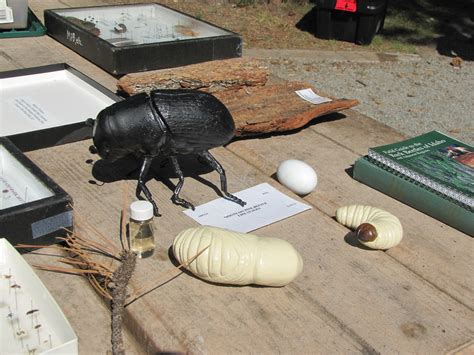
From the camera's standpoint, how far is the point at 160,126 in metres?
1.53

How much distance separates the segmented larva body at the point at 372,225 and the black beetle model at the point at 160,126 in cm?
38

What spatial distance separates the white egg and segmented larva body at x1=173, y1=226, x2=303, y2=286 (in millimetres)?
429

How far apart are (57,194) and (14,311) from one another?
0.32 m

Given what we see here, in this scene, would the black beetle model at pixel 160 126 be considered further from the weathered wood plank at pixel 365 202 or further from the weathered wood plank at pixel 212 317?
the weathered wood plank at pixel 365 202

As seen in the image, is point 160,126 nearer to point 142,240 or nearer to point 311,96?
point 142,240

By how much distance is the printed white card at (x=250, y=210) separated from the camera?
1558 millimetres

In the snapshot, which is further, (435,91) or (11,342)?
(435,91)

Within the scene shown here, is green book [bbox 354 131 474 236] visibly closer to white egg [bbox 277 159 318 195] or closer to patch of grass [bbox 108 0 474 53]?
white egg [bbox 277 159 318 195]

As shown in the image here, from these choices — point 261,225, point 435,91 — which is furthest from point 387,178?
point 435,91

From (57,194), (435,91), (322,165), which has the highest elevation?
→ (57,194)

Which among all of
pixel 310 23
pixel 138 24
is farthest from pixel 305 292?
pixel 310 23

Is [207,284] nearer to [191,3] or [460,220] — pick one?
[460,220]

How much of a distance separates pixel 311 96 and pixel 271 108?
0.22m

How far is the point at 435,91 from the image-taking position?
4.90 meters
